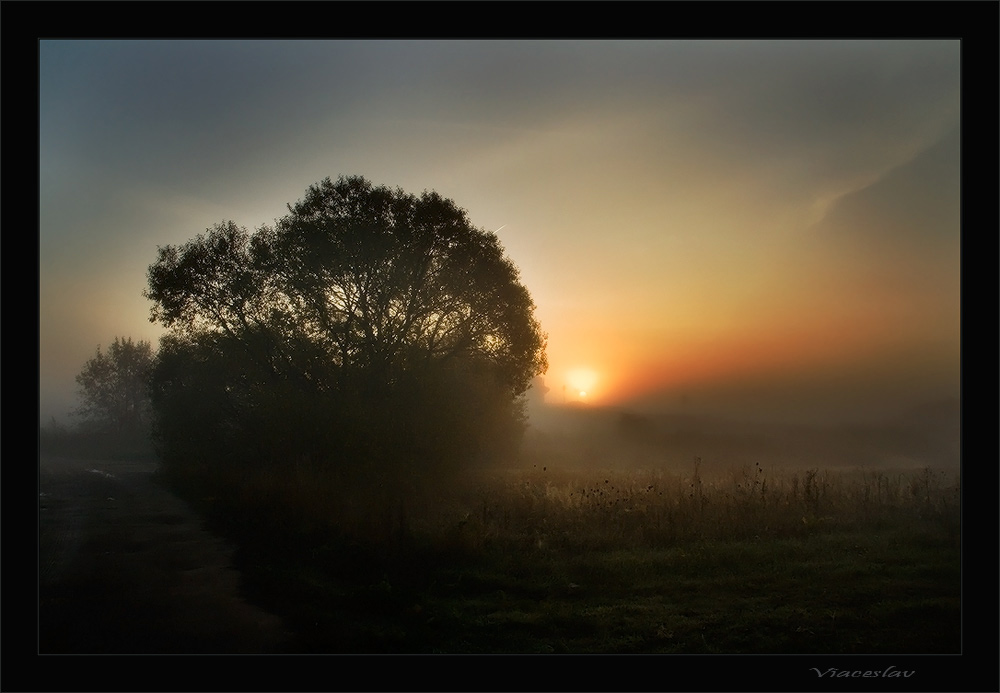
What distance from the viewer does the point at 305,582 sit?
467cm

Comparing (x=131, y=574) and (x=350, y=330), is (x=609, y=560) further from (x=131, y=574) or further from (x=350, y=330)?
(x=131, y=574)

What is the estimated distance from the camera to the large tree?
16.5 feet

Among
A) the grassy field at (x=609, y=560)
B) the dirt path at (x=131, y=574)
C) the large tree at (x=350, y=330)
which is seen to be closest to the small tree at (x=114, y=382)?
the large tree at (x=350, y=330)

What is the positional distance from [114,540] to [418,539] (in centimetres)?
256

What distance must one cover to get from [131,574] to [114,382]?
1596 millimetres

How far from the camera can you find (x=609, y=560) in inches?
190

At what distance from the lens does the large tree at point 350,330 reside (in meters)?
5.04

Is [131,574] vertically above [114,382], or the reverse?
[114,382]

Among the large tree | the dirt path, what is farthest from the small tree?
the dirt path

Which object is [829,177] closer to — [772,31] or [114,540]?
[772,31]

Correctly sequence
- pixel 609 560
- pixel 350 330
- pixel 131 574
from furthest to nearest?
pixel 350 330
pixel 609 560
pixel 131 574

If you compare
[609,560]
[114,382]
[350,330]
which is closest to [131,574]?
[114,382]

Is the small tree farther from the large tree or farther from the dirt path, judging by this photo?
the dirt path

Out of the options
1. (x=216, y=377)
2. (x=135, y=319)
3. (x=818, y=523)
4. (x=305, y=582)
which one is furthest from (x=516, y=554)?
(x=135, y=319)
